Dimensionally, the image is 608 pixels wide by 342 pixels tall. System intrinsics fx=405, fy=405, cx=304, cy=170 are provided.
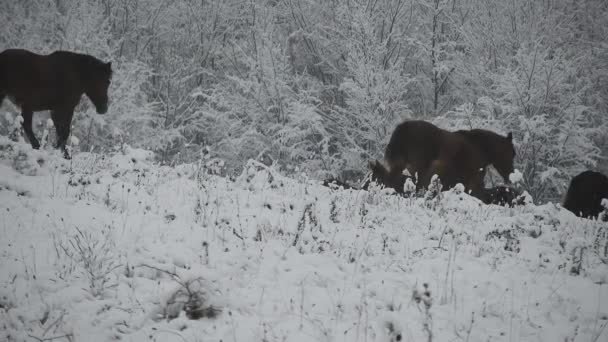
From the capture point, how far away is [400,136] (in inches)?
339

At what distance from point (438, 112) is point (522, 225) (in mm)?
13234

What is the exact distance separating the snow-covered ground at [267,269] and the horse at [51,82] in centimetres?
281

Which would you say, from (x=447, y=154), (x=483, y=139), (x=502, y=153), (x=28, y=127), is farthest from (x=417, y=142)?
(x=28, y=127)

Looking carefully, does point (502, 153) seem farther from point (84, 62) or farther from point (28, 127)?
point (28, 127)

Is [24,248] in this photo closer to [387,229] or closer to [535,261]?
[387,229]

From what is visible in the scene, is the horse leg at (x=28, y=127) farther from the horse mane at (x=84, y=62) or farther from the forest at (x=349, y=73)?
the forest at (x=349, y=73)

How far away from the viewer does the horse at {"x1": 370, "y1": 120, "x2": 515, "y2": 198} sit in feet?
27.4

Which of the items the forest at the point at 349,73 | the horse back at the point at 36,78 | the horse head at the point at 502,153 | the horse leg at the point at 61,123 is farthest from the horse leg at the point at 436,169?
the horse back at the point at 36,78

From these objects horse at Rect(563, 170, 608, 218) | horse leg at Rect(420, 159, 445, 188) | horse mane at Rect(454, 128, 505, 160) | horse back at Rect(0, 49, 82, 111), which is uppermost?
horse back at Rect(0, 49, 82, 111)

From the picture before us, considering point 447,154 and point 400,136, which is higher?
point 400,136

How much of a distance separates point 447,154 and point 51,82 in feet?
26.5

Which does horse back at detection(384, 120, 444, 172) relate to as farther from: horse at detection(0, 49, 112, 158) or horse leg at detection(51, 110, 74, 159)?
horse leg at detection(51, 110, 74, 159)

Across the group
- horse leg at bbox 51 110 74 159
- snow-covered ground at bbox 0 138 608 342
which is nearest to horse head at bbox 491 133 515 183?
snow-covered ground at bbox 0 138 608 342

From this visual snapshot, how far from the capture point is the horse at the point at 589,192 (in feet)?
29.2
